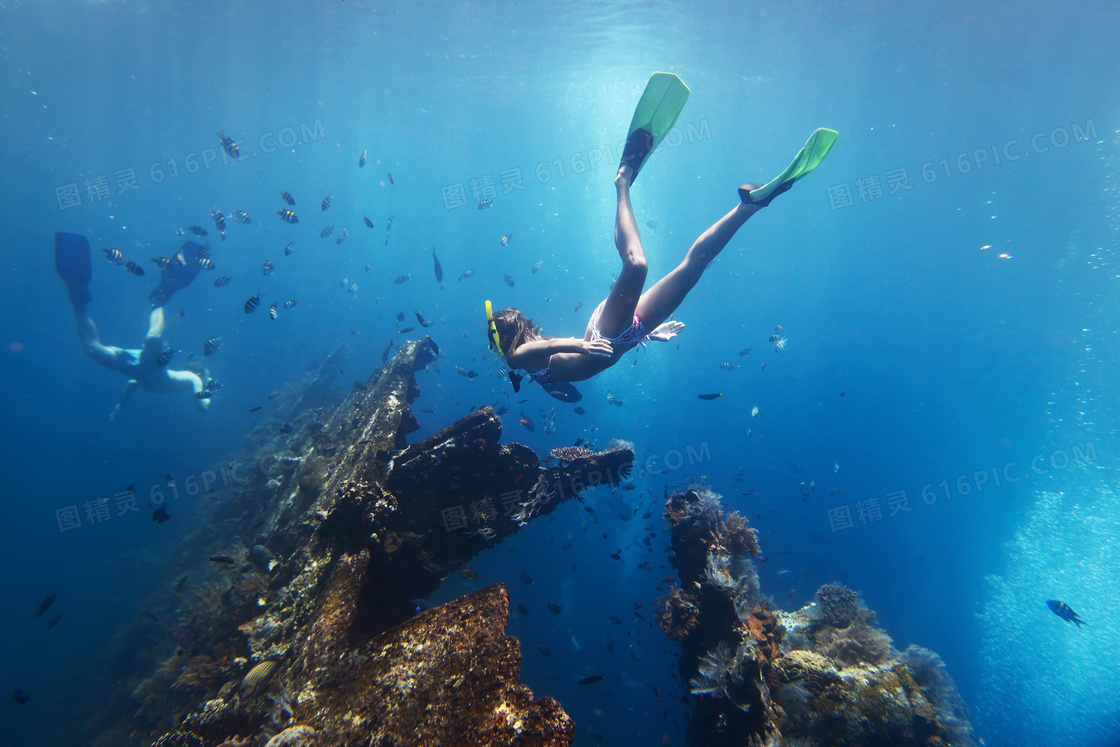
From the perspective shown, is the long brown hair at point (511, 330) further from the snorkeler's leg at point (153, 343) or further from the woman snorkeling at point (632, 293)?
the snorkeler's leg at point (153, 343)

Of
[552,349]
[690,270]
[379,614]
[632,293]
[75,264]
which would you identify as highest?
[75,264]

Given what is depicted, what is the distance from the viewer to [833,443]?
1164 inches

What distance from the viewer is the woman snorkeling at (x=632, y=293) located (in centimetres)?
463

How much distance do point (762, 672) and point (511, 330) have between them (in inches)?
220

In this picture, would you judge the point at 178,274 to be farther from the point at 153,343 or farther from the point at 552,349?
the point at 552,349

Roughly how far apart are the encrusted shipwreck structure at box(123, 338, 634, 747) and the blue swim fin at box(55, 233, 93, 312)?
42.5 feet

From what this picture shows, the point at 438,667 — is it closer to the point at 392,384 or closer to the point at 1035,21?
the point at 392,384

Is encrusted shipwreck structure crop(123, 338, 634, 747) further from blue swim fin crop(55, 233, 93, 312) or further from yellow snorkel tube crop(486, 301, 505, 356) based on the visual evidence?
blue swim fin crop(55, 233, 93, 312)

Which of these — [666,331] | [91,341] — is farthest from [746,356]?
[91,341]

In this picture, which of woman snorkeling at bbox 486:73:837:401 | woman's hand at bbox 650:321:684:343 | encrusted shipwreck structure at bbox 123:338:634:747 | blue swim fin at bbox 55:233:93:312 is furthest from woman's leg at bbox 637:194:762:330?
blue swim fin at bbox 55:233:93:312

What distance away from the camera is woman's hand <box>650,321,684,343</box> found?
584cm

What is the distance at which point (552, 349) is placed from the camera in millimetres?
4598

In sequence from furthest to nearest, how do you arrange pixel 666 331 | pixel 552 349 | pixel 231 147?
pixel 231 147 < pixel 666 331 < pixel 552 349

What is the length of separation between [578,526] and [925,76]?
33.7 m
